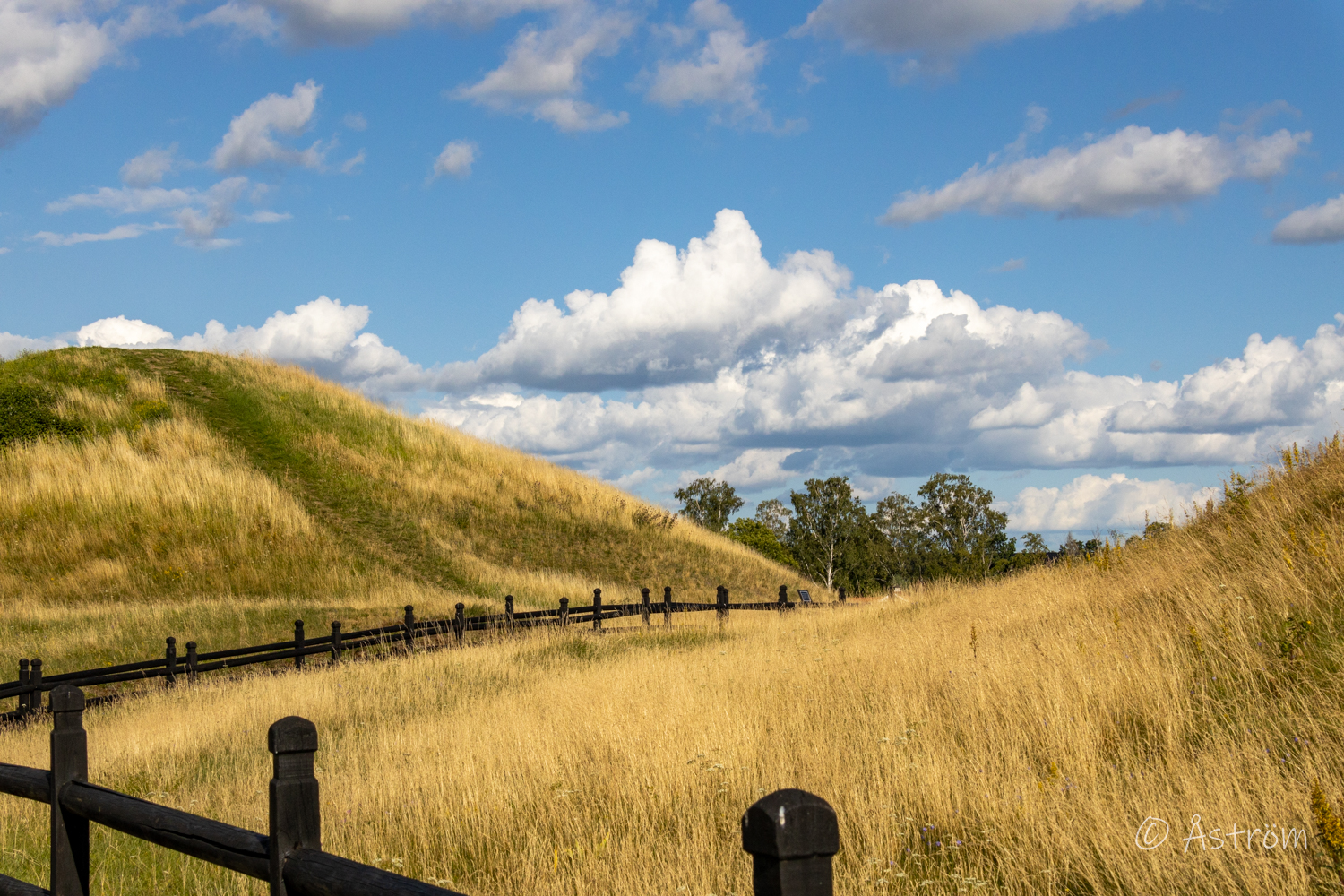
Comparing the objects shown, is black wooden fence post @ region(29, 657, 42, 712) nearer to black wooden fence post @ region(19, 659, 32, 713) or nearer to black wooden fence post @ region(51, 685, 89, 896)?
black wooden fence post @ region(19, 659, 32, 713)

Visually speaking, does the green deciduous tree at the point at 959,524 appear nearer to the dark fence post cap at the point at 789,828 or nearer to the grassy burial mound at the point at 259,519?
the grassy burial mound at the point at 259,519

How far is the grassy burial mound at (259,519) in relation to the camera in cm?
2519

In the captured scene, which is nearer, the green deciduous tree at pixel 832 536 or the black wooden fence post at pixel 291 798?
the black wooden fence post at pixel 291 798

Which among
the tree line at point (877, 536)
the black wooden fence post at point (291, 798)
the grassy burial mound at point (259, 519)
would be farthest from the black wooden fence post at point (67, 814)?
the tree line at point (877, 536)

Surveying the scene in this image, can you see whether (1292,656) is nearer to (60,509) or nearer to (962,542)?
(60,509)

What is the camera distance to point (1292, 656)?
6.69 m

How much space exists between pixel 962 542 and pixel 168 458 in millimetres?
61773

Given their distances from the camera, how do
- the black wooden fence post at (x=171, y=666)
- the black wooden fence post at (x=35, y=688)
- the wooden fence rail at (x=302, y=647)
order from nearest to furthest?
the black wooden fence post at (x=35, y=688)
the wooden fence rail at (x=302, y=647)
the black wooden fence post at (x=171, y=666)

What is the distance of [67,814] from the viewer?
4219 mm

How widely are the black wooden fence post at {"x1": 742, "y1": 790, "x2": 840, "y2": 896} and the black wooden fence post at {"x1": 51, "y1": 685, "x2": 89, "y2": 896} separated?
3.88m

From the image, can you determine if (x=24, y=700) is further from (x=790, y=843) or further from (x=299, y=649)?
(x=790, y=843)

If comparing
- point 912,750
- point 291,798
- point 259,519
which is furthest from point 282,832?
point 259,519

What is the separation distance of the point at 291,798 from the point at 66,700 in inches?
88.3

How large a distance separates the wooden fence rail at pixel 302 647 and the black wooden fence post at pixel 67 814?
45.3 feet
